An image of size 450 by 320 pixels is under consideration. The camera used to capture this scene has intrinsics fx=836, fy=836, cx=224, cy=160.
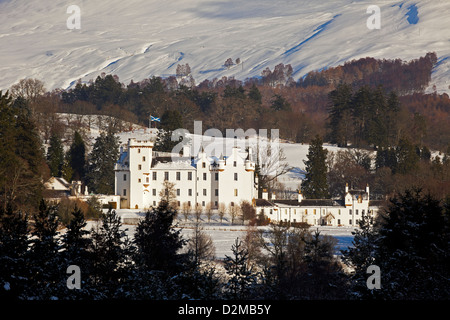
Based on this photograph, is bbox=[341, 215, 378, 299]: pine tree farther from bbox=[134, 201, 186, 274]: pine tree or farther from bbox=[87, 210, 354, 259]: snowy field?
bbox=[87, 210, 354, 259]: snowy field

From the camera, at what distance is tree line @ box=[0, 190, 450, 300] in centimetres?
2717

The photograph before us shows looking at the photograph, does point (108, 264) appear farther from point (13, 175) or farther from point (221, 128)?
point (221, 128)

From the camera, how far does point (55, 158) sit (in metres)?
69.9

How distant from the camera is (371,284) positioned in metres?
28.5

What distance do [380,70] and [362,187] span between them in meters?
105

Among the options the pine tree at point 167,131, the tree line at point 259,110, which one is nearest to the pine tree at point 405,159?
the tree line at point 259,110

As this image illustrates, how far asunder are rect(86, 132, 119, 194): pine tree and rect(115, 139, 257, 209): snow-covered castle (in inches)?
66.2

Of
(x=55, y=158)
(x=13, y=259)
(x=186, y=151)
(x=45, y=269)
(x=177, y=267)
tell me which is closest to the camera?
(x=13, y=259)

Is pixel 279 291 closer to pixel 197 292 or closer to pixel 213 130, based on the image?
pixel 197 292

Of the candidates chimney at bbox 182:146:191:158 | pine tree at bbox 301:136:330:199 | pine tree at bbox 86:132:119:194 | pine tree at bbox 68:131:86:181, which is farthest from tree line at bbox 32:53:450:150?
pine tree at bbox 86:132:119:194

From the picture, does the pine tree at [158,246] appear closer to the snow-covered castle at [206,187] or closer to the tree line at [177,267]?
the tree line at [177,267]

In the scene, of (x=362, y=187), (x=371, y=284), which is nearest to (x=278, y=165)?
(x=362, y=187)

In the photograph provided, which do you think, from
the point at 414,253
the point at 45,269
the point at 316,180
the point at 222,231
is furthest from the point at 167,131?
the point at 45,269

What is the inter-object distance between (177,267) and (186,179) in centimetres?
3283
